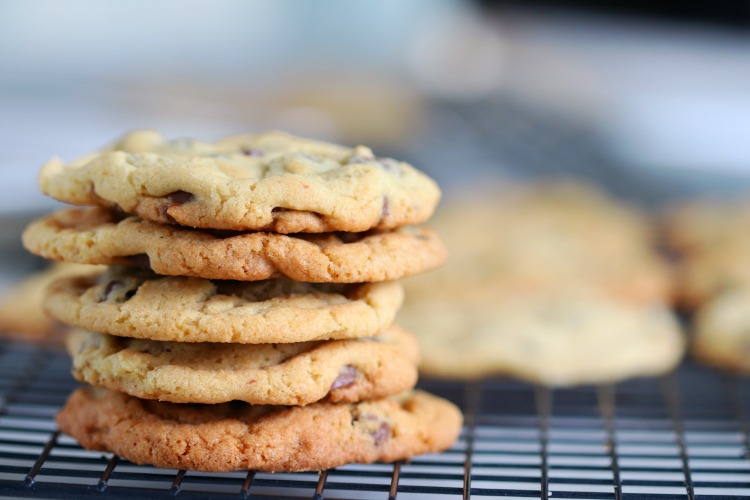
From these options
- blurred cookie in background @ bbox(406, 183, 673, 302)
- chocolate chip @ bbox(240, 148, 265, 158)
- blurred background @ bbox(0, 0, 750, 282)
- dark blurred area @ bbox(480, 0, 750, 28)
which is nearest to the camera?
chocolate chip @ bbox(240, 148, 265, 158)

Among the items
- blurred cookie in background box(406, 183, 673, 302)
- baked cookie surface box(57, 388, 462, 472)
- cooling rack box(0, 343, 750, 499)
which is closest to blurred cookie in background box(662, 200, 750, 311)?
blurred cookie in background box(406, 183, 673, 302)

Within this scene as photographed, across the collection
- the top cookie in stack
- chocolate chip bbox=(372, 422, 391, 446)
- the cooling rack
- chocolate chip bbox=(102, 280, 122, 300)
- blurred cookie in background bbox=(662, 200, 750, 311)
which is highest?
the top cookie in stack

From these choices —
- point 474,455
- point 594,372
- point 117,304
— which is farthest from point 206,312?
point 594,372

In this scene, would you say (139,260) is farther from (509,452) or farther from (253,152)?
(509,452)

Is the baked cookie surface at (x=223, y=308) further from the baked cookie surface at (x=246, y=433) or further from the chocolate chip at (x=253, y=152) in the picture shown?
the chocolate chip at (x=253, y=152)

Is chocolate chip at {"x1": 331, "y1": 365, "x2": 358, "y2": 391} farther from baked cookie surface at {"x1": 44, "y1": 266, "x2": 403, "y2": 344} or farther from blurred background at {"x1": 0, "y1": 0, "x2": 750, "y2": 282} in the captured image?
blurred background at {"x1": 0, "y1": 0, "x2": 750, "y2": 282}

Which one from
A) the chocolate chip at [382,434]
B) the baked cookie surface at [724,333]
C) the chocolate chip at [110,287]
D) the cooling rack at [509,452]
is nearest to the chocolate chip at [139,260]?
the chocolate chip at [110,287]
